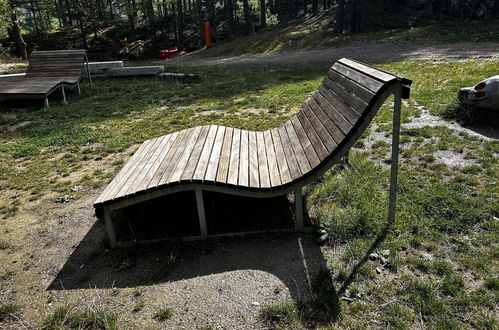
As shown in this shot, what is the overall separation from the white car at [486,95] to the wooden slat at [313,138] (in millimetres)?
3047

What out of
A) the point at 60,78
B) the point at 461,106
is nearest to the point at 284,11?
the point at 60,78

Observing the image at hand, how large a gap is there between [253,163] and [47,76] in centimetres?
983

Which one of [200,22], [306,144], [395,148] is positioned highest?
[200,22]

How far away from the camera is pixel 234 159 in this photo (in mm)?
4387

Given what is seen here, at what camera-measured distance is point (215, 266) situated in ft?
11.8

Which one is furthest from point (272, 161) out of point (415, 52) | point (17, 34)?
point (17, 34)

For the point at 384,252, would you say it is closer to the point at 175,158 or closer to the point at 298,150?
the point at 298,150

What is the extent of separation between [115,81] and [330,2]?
33.9 m

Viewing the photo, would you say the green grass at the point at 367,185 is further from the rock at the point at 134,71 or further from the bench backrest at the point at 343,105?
the rock at the point at 134,71

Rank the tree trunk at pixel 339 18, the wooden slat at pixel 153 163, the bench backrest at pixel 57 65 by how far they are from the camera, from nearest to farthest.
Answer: the wooden slat at pixel 153 163 < the bench backrest at pixel 57 65 < the tree trunk at pixel 339 18

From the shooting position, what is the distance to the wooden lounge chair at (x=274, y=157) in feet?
11.7

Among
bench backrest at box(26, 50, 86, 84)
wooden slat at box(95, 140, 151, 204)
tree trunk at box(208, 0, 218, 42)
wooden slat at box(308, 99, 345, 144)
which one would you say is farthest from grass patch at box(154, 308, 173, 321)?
tree trunk at box(208, 0, 218, 42)

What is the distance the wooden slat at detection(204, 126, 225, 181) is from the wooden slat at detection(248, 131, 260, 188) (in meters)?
0.35

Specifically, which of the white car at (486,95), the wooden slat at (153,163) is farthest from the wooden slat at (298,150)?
the white car at (486,95)
